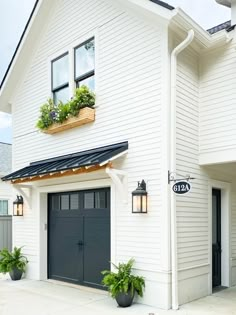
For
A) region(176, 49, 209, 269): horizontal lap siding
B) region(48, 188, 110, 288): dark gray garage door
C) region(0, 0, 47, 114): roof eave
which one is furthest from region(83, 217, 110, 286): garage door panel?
region(0, 0, 47, 114): roof eave

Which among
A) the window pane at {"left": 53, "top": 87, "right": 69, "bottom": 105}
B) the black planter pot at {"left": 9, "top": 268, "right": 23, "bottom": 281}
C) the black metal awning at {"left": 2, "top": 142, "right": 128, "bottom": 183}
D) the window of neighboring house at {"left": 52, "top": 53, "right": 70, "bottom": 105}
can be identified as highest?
the window of neighboring house at {"left": 52, "top": 53, "right": 70, "bottom": 105}

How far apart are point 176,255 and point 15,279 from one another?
16.6ft

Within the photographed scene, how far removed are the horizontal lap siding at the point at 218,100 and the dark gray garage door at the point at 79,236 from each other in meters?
2.55

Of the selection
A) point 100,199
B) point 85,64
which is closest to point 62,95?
point 85,64

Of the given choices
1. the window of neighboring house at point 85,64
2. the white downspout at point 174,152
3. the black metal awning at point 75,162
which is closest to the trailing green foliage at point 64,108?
the window of neighboring house at point 85,64

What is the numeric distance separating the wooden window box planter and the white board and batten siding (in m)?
0.15

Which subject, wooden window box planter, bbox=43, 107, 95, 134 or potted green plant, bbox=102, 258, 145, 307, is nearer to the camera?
potted green plant, bbox=102, 258, 145, 307

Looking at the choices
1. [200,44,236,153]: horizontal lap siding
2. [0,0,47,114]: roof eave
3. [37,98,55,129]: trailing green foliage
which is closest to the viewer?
[200,44,236,153]: horizontal lap siding

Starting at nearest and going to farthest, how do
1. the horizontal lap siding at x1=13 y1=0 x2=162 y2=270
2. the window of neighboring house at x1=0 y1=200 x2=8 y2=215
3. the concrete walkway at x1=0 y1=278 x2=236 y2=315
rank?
the concrete walkway at x1=0 y1=278 x2=236 y2=315 → the horizontal lap siding at x1=13 y1=0 x2=162 y2=270 → the window of neighboring house at x1=0 y1=200 x2=8 y2=215

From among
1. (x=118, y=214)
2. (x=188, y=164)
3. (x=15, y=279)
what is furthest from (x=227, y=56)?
(x=15, y=279)

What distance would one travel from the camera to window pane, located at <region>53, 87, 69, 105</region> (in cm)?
930

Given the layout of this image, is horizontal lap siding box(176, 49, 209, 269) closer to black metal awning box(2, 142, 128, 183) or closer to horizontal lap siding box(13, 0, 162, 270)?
horizontal lap siding box(13, 0, 162, 270)

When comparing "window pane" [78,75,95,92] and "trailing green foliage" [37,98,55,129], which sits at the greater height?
"window pane" [78,75,95,92]

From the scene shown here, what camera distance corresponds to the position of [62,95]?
9469 mm
